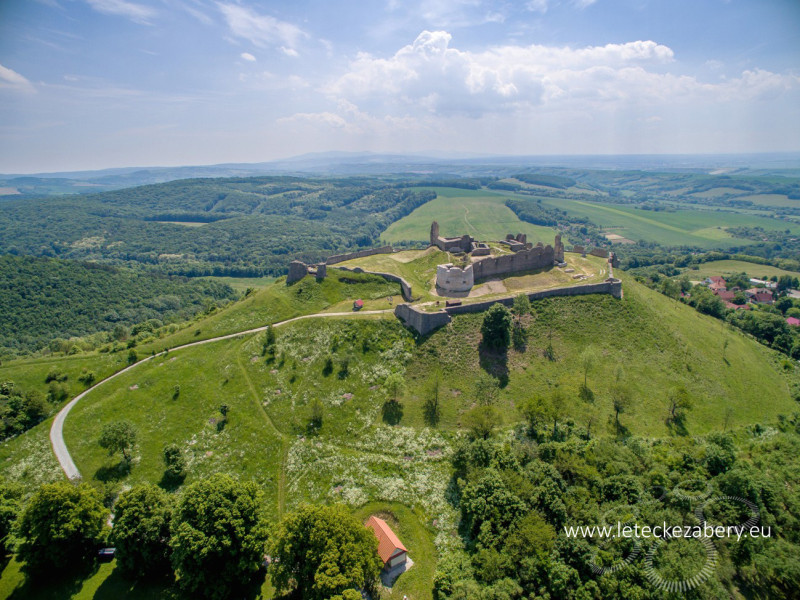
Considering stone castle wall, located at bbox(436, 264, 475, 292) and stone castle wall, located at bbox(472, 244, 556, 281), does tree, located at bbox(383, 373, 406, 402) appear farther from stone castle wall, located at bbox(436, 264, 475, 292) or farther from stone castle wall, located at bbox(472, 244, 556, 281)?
stone castle wall, located at bbox(472, 244, 556, 281)

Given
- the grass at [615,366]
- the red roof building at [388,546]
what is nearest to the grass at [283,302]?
the grass at [615,366]

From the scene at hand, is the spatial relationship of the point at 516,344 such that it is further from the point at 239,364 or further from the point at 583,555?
the point at 239,364

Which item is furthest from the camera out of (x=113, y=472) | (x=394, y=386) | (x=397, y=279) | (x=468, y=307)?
(x=397, y=279)

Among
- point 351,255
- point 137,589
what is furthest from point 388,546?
point 351,255

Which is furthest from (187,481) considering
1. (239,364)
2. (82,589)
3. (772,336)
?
(772,336)

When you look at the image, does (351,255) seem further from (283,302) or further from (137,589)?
(137,589)

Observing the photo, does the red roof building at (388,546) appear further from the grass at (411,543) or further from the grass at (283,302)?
the grass at (283,302)

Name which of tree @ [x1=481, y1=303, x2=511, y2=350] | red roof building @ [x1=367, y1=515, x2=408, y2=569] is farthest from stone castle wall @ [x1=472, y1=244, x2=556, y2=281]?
red roof building @ [x1=367, y1=515, x2=408, y2=569]
